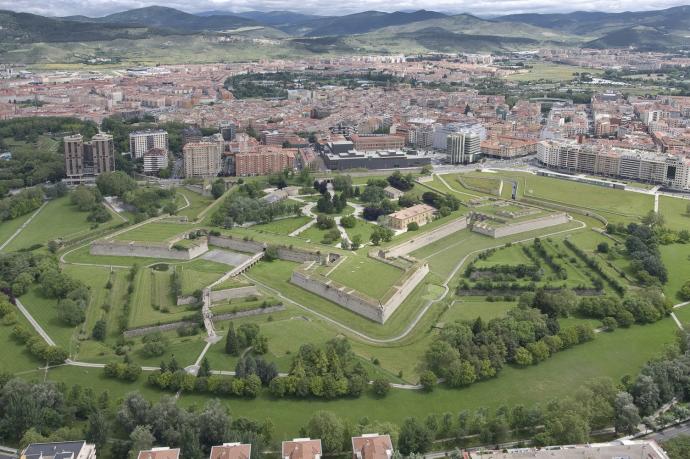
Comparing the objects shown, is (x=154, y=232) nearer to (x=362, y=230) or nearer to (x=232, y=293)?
(x=232, y=293)

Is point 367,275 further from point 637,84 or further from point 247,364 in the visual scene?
point 637,84

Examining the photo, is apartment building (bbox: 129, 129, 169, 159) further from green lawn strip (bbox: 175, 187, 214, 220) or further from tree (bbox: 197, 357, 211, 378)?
tree (bbox: 197, 357, 211, 378)

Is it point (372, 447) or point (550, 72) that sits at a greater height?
point (550, 72)

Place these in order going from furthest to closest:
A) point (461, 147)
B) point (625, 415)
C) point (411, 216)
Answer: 1. point (461, 147)
2. point (411, 216)
3. point (625, 415)

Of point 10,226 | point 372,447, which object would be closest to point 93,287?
point 10,226

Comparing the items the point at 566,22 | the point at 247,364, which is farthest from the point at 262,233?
the point at 566,22

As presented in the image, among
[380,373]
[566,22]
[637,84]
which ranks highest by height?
[566,22]

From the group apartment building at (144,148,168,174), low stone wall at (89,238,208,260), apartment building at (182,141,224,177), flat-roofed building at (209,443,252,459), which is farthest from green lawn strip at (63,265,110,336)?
apartment building at (144,148,168,174)
